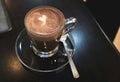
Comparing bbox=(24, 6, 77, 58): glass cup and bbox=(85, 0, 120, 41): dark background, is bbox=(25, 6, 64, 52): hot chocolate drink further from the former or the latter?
bbox=(85, 0, 120, 41): dark background

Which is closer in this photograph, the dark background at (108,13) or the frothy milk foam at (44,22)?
the frothy milk foam at (44,22)

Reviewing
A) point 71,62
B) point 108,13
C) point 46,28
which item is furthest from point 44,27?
point 108,13

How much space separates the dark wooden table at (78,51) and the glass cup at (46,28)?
7 cm

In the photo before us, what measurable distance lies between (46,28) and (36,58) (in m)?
0.10

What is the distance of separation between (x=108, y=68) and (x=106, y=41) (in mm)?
98

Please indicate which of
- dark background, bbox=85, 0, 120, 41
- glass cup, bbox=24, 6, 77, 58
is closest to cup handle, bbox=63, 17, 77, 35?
glass cup, bbox=24, 6, 77, 58

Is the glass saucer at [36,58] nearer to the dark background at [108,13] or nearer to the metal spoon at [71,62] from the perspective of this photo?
the metal spoon at [71,62]

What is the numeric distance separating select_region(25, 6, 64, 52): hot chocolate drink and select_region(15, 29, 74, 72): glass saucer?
3 cm

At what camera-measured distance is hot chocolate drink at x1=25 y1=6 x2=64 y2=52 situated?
0.61 m

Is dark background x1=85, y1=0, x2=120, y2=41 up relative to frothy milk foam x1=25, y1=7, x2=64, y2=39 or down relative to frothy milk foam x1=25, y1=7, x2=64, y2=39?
down

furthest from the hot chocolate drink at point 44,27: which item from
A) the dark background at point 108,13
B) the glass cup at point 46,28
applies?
the dark background at point 108,13

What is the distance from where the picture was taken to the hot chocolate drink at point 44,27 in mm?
607

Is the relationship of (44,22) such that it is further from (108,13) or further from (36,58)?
(108,13)

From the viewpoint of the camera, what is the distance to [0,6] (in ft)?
2.47
